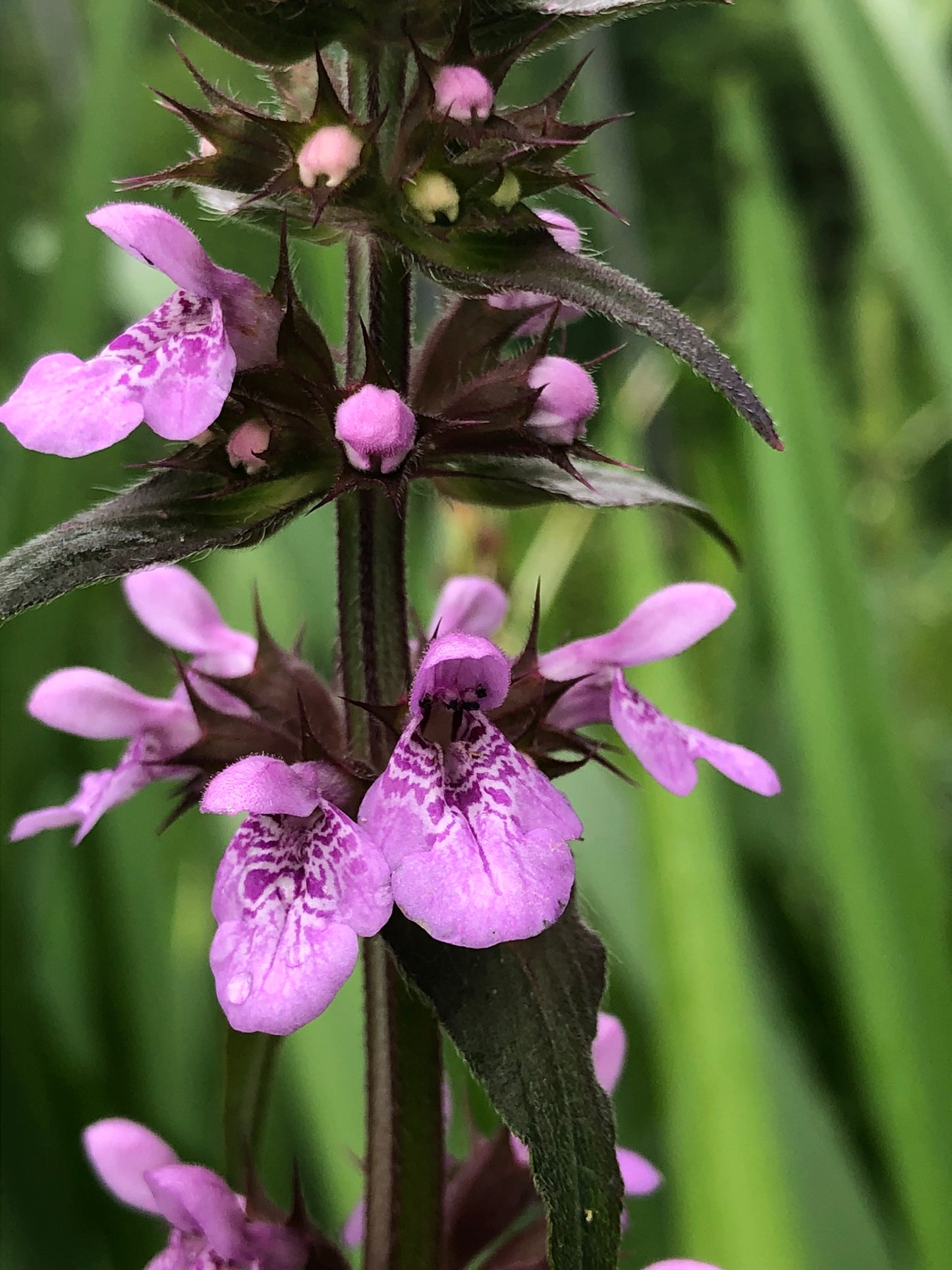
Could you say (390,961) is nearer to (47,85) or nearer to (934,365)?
(934,365)

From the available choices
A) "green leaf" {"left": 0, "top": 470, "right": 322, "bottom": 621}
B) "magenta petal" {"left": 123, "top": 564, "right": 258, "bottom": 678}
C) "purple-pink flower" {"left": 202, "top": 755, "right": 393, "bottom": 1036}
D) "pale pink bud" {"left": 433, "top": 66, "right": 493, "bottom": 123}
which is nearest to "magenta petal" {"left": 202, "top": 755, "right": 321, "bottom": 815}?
"purple-pink flower" {"left": 202, "top": 755, "right": 393, "bottom": 1036}

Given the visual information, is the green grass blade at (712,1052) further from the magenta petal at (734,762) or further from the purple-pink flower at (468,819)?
the purple-pink flower at (468,819)

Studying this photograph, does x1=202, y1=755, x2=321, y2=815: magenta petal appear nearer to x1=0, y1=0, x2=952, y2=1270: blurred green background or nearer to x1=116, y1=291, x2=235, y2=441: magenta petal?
x1=116, y1=291, x2=235, y2=441: magenta petal

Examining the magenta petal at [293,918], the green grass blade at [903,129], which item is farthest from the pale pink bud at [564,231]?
the green grass blade at [903,129]

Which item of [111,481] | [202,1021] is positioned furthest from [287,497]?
[202,1021]

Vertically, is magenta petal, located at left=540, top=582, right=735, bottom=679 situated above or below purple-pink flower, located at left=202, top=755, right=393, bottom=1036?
above

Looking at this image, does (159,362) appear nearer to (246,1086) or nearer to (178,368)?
(178,368)

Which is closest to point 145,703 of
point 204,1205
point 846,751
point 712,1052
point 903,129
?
point 204,1205
